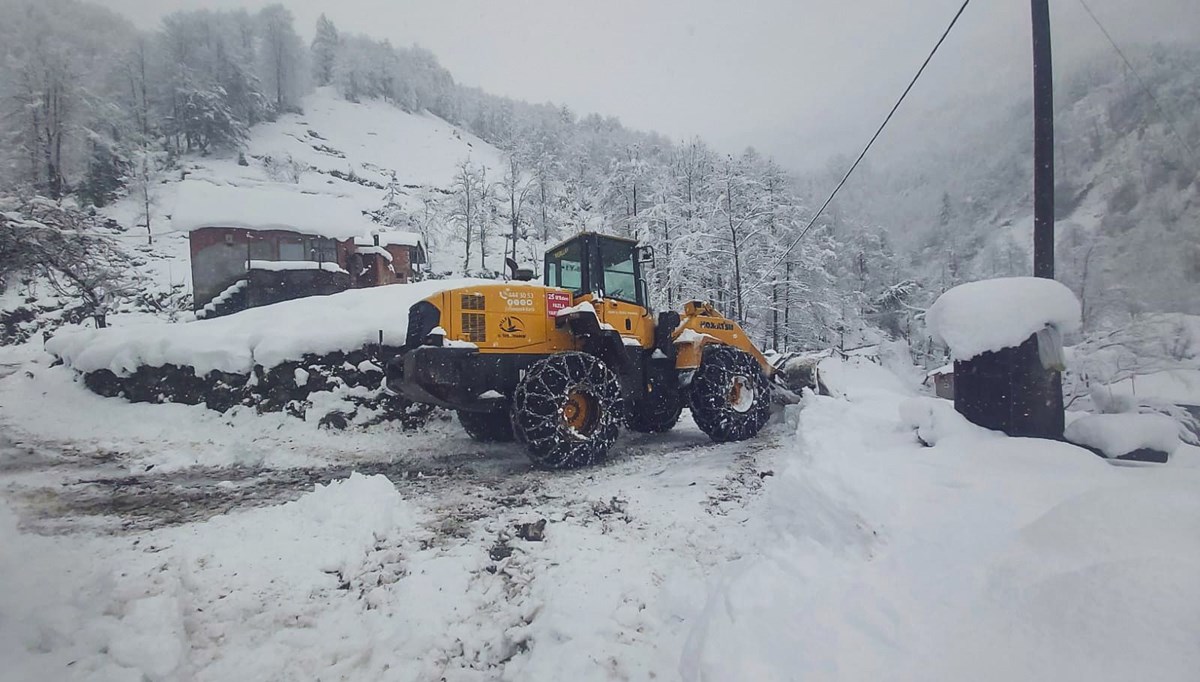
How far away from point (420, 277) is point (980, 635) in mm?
31099

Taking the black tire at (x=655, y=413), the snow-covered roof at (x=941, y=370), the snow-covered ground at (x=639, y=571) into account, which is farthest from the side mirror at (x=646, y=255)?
the snow-covered roof at (x=941, y=370)

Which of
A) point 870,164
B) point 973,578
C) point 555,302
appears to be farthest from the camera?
point 870,164

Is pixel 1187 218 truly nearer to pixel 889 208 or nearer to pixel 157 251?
pixel 889 208

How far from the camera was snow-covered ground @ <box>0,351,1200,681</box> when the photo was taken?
1646 mm

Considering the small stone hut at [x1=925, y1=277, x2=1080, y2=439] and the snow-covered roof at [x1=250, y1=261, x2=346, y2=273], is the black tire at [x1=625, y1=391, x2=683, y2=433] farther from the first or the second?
the snow-covered roof at [x1=250, y1=261, x2=346, y2=273]

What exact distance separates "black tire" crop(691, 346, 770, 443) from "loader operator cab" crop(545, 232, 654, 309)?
4.54ft

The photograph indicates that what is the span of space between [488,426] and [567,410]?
215 centimetres

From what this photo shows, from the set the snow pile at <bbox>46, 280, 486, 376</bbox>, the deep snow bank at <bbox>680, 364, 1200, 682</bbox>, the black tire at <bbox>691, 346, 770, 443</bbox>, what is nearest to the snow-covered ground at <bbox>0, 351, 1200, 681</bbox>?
the deep snow bank at <bbox>680, 364, 1200, 682</bbox>

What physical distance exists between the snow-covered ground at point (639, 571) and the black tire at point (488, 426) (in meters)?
2.69

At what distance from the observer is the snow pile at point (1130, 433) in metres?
2.78

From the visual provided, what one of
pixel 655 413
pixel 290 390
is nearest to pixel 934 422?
pixel 655 413

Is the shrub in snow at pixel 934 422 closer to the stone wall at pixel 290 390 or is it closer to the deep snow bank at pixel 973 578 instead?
the deep snow bank at pixel 973 578

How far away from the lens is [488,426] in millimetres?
7750

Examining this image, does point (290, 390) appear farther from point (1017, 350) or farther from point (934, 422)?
point (1017, 350)
